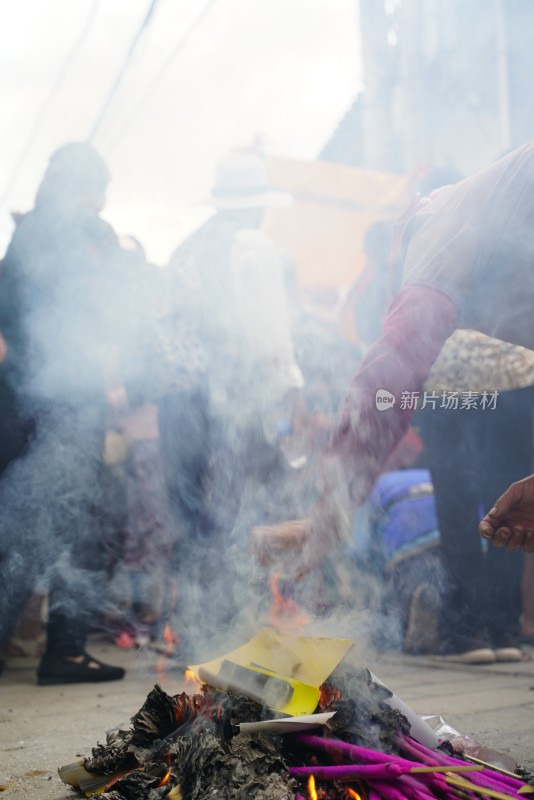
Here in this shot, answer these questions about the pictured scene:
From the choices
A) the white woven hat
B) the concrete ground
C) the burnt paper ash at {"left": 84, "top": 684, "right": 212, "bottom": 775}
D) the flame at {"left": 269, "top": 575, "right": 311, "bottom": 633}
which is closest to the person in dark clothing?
the concrete ground

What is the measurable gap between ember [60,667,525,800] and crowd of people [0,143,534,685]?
1.00 metres

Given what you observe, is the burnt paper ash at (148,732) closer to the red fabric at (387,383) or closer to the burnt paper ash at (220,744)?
the burnt paper ash at (220,744)

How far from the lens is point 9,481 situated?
352 cm

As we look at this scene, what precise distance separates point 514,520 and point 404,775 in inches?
32.4

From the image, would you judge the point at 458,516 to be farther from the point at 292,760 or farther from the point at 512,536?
the point at 292,760

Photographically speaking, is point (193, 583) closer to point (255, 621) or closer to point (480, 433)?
point (255, 621)

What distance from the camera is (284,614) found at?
7.74 feet

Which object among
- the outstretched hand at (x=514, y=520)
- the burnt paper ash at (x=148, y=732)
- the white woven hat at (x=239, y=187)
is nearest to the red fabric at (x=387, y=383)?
→ the outstretched hand at (x=514, y=520)

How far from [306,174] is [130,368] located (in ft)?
11.0

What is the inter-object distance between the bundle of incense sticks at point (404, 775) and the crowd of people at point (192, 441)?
1211 mm

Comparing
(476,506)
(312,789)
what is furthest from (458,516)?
(312,789)

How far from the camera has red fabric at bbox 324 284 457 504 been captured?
1.87 metres

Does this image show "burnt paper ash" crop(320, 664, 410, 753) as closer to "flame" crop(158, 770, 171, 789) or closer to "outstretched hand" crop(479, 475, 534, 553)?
"flame" crop(158, 770, 171, 789)

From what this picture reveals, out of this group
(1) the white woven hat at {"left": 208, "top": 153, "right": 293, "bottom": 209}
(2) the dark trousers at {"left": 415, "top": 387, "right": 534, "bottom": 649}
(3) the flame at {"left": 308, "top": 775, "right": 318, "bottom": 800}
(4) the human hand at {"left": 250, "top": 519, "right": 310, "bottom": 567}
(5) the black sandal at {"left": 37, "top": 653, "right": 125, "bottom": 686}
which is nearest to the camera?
(3) the flame at {"left": 308, "top": 775, "right": 318, "bottom": 800}
